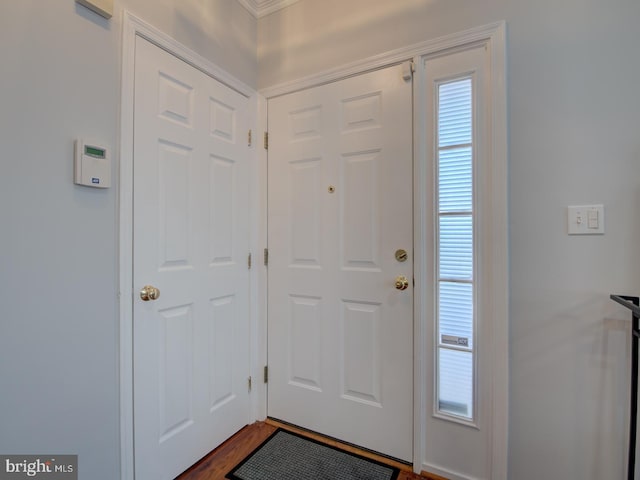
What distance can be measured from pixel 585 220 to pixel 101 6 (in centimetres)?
210

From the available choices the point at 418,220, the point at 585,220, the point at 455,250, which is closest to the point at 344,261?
the point at 418,220

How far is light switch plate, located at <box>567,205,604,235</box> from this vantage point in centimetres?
122

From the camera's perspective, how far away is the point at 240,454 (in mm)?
1651

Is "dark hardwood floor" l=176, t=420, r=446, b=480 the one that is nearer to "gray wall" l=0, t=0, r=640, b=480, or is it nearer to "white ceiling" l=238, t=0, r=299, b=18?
"gray wall" l=0, t=0, r=640, b=480

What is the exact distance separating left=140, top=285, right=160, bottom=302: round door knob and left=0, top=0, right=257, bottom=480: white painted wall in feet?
0.37

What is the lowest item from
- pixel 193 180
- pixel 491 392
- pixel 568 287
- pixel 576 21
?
pixel 491 392

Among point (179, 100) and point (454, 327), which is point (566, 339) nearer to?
point (454, 327)

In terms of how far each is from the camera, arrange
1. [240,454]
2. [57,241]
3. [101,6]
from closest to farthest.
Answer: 1. [57,241]
2. [101,6]
3. [240,454]

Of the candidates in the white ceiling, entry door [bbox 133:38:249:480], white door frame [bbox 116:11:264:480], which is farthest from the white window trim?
white door frame [bbox 116:11:264:480]

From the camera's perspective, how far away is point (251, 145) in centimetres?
193

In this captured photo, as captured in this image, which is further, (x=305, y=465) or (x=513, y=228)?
(x=305, y=465)

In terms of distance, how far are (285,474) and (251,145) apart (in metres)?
1.83

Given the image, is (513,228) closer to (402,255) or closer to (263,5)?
(402,255)

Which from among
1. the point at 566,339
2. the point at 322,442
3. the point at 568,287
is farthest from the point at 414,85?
the point at 322,442
